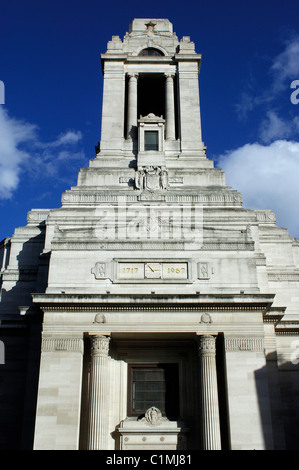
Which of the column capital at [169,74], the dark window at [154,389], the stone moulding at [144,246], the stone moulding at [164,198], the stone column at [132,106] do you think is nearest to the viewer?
the dark window at [154,389]

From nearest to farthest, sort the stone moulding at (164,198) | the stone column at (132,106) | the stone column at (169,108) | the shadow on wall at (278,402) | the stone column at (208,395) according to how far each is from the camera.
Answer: the stone column at (208,395), the shadow on wall at (278,402), the stone moulding at (164,198), the stone column at (132,106), the stone column at (169,108)

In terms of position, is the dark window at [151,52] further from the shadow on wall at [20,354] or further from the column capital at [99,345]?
the column capital at [99,345]

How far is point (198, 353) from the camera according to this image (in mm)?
27969

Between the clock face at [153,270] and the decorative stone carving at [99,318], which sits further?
the clock face at [153,270]

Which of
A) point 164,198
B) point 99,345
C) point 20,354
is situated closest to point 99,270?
point 99,345

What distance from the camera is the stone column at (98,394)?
2591 centimetres

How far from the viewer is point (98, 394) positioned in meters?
26.6

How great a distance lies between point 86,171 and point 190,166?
8.64m

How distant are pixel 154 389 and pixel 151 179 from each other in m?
16.2

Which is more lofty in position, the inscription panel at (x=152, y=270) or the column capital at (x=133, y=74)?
the column capital at (x=133, y=74)

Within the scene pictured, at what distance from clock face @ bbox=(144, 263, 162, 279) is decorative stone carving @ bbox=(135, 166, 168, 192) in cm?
975

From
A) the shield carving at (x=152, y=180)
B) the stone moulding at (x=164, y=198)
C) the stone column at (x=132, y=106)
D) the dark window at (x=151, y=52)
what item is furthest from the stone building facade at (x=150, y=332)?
the dark window at (x=151, y=52)

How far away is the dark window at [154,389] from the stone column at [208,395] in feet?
8.75
